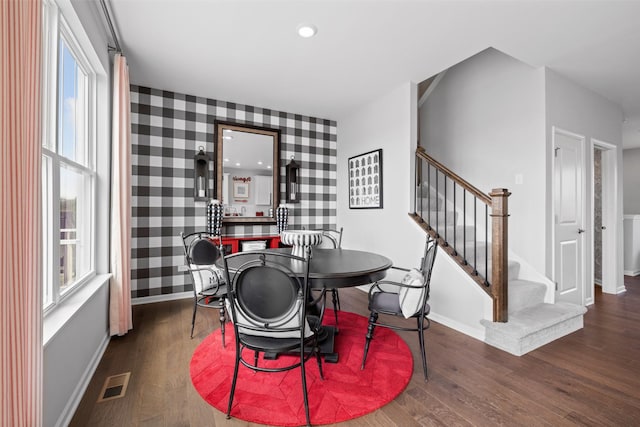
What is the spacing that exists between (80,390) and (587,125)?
5.49 m

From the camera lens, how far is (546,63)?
10.0 feet

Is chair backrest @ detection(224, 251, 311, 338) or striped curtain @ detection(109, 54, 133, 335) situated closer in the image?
chair backrest @ detection(224, 251, 311, 338)

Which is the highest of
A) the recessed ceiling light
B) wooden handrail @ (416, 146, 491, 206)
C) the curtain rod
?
the recessed ceiling light

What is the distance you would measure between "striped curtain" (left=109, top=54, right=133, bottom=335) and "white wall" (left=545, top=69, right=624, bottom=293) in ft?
13.5

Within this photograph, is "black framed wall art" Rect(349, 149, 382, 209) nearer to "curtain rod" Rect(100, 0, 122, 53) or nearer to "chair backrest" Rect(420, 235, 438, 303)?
"chair backrest" Rect(420, 235, 438, 303)

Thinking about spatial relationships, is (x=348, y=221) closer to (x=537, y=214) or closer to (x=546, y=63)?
(x=537, y=214)

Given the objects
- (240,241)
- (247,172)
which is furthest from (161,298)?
(247,172)

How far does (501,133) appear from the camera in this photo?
349cm

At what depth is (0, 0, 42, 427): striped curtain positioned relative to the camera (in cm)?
93

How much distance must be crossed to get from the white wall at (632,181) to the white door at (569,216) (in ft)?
15.9

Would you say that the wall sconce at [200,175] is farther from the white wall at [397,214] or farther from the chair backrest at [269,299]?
the chair backrest at [269,299]

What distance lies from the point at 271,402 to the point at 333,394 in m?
0.37

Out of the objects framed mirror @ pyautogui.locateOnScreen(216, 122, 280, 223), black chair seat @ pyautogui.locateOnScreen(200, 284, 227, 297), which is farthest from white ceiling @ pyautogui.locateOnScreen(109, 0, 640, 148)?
black chair seat @ pyautogui.locateOnScreen(200, 284, 227, 297)

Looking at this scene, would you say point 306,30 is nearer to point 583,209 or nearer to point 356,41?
point 356,41
